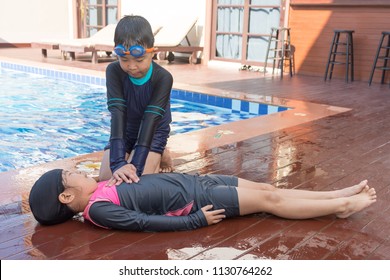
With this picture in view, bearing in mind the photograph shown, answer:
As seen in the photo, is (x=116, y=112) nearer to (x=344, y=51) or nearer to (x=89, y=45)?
(x=344, y=51)

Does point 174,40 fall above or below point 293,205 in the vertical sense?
above

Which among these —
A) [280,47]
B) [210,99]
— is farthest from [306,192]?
[280,47]

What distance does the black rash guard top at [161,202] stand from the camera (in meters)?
1.99

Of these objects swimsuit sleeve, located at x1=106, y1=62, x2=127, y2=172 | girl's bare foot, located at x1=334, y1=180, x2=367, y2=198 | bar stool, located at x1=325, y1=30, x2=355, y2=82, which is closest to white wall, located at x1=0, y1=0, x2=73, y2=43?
bar stool, located at x1=325, y1=30, x2=355, y2=82

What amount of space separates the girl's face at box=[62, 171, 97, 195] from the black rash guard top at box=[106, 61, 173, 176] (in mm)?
211

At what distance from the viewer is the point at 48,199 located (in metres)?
2.00

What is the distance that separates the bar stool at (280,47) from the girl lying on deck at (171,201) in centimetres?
639

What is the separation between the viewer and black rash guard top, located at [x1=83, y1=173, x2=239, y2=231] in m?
1.99

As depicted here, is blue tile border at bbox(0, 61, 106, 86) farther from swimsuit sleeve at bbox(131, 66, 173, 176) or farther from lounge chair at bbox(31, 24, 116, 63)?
swimsuit sleeve at bbox(131, 66, 173, 176)

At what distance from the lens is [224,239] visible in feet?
6.57

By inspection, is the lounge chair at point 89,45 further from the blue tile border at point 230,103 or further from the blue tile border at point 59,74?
the blue tile border at point 230,103

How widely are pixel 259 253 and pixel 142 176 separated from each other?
68 centimetres

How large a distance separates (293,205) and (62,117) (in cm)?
430

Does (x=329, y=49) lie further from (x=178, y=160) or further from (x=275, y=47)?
(x=178, y=160)
